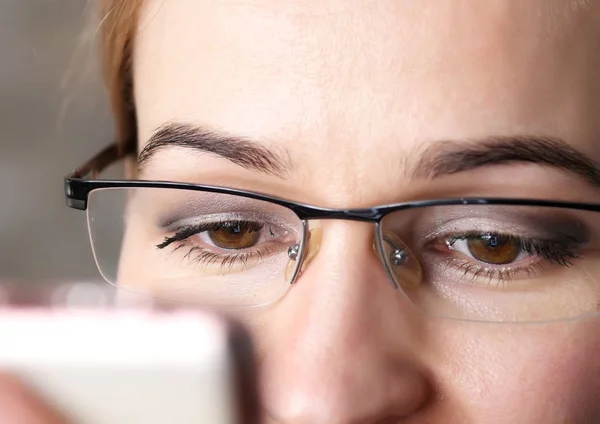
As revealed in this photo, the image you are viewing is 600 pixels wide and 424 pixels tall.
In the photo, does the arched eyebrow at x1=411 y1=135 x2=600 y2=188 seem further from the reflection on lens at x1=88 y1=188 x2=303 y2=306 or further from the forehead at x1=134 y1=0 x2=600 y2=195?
the reflection on lens at x1=88 y1=188 x2=303 y2=306

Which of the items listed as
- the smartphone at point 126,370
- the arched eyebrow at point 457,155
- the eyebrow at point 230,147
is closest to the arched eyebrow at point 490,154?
the arched eyebrow at point 457,155

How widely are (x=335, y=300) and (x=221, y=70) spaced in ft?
0.66

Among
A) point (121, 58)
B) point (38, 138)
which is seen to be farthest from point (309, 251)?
point (38, 138)

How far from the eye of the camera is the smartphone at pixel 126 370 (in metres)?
0.50

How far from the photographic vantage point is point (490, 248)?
0.56 meters

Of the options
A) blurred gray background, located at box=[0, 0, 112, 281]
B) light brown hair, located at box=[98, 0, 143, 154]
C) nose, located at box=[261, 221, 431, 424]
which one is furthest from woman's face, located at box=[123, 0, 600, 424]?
blurred gray background, located at box=[0, 0, 112, 281]

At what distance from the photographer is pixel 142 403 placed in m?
0.50

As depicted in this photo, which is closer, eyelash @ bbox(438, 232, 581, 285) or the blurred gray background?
eyelash @ bbox(438, 232, 581, 285)

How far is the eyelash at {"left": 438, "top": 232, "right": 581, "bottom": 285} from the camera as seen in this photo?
0.56 m

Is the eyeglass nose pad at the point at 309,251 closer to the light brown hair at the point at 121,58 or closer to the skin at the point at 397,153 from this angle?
the skin at the point at 397,153

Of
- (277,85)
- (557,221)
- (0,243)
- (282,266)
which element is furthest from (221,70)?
(0,243)

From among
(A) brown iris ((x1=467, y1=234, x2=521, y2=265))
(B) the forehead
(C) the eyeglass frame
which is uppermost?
(B) the forehead

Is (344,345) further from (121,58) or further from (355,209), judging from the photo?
(121,58)

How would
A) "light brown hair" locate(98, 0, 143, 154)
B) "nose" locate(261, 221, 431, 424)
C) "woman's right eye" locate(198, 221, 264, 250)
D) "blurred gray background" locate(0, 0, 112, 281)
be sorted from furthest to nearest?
"blurred gray background" locate(0, 0, 112, 281) < "light brown hair" locate(98, 0, 143, 154) < "woman's right eye" locate(198, 221, 264, 250) < "nose" locate(261, 221, 431, 424)
